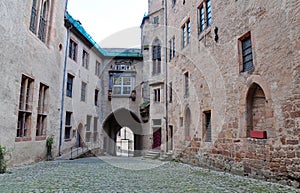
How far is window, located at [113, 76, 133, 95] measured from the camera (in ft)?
59.2

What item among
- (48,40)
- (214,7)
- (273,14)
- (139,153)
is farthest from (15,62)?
(139,153)

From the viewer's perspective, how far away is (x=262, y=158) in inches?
221

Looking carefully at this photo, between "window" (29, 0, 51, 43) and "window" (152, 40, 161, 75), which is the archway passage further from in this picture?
"window" (29, 0, 51, 43)

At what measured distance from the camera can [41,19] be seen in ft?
32.0

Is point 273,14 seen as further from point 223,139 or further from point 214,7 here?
point 223,139

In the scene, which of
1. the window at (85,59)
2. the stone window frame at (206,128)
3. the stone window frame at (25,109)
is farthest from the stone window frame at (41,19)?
the stone window frame at (206,128)

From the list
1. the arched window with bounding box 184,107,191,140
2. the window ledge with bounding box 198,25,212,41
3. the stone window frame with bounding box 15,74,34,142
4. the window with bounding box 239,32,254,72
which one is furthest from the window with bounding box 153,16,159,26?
the window with bounding box 239,32,254,72

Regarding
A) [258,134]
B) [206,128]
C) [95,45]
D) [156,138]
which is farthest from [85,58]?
[258,134]

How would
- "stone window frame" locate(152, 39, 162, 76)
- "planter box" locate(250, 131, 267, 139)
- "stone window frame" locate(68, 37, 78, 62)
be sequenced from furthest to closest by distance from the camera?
"stone window frame" locate(152, 39, 162, 76) < "stone window frame" locate(68, 37, 78, 62) < "planter box" locate(250, 131, 267, 139)

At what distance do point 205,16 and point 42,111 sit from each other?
7.76 meters

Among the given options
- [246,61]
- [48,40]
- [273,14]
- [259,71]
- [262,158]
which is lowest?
[262,158]

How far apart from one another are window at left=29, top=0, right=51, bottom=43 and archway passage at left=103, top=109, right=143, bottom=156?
9.15 metres

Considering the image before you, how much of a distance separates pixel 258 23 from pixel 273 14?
518mm

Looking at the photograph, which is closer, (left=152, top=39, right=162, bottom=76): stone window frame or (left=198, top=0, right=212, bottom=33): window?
(left=198, top=0, right=212, bottom=33): window
